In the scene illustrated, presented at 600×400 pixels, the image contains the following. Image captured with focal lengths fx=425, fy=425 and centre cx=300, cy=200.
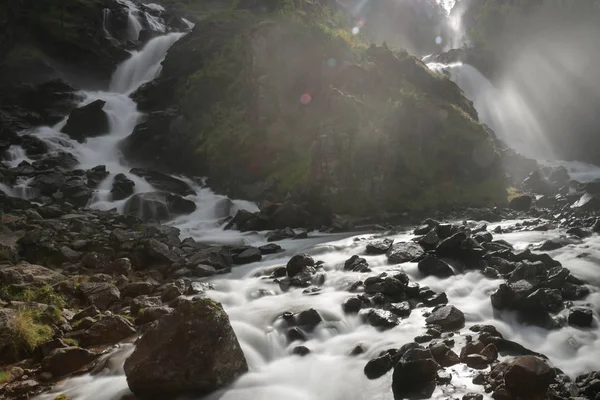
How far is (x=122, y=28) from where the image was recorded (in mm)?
59469

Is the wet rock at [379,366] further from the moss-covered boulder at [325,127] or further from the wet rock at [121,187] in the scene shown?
the wet rock at [121,187]

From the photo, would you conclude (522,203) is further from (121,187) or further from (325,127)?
(121,187)

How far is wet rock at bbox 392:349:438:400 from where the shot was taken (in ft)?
24.1

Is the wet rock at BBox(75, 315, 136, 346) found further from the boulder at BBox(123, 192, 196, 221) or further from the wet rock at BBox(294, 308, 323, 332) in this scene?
the boulder at BBox(123, 192, 196, 221)

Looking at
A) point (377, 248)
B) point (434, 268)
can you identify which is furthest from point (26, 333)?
point (377, 248)

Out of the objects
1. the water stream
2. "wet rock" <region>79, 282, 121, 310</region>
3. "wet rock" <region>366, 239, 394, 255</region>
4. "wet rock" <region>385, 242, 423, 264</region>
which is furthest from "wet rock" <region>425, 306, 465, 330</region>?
"wet rock" <region>79, 282, 121, 310</region>

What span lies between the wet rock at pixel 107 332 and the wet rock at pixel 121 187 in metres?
21.0

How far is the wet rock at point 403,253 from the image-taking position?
1573cm

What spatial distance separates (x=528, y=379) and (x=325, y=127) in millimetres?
23165

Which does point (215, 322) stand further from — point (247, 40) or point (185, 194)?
point (247, 40)

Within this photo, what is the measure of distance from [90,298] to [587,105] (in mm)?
63429

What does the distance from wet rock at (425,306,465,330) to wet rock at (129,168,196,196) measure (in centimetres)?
2536

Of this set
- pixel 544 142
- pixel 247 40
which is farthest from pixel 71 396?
pixel 544 142

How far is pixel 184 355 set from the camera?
7.61m
